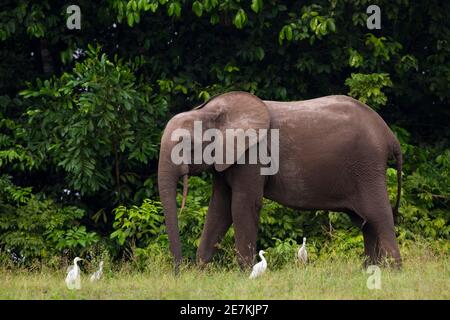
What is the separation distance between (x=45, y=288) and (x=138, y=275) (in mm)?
1326

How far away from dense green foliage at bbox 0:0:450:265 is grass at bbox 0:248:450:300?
2536mm

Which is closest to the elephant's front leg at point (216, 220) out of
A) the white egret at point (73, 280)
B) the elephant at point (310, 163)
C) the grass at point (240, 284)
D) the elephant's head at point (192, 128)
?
the elephant at point (310, 163)

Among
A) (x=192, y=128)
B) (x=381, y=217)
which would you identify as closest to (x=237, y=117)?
(x=192, y=128)

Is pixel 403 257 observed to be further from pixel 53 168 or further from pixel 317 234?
pixel 53 168

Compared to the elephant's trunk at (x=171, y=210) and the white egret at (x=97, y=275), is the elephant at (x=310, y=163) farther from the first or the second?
the white egret at (x=97, y=275)

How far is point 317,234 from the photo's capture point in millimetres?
16359

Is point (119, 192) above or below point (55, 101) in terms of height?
below

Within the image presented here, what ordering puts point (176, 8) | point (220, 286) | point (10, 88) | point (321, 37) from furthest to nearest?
point (10, 88)
point (321, 37)
point (176, 8)
point (220, 286)

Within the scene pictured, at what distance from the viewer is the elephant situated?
42.5 ft

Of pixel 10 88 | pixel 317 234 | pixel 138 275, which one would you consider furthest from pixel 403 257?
pixel 10 88

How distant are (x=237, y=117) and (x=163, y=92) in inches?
150

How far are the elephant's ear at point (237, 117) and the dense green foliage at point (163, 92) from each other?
2.43 m

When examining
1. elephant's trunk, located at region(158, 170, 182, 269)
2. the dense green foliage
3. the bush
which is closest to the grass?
elephant's trunk, located at region(158, 170, 182, 269)

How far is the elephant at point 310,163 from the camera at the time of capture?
510 inches
